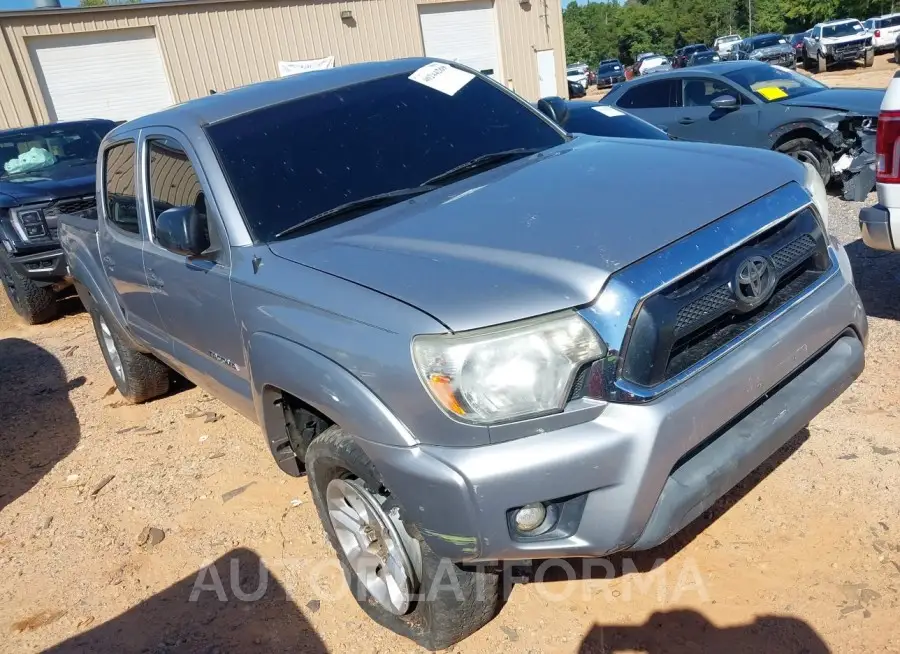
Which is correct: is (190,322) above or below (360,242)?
below

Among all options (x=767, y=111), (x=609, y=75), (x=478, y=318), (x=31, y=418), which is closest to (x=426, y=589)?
→ (x=478, y=318)

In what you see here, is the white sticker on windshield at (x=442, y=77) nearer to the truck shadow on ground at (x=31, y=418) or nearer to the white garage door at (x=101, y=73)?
the truck shadow on ground at (x=31, y=418)

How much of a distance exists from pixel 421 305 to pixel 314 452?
2.64ft

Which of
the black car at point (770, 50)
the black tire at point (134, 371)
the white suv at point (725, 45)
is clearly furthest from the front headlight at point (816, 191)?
the white suv at point (725, 45)

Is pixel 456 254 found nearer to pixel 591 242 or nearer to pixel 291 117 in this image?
pixel 591 242

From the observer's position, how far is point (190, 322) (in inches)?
131

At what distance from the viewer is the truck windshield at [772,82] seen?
8.61 m

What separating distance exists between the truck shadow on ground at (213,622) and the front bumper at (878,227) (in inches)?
133

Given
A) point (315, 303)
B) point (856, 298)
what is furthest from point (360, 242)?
point (856, 298)

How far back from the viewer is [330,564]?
3.17 metres

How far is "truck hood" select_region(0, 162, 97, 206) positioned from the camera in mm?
7309

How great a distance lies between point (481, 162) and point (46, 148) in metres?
7.39

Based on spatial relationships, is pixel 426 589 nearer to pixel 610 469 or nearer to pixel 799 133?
pixel 610 469

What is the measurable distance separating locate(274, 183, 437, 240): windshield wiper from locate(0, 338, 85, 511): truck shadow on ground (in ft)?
9.01
